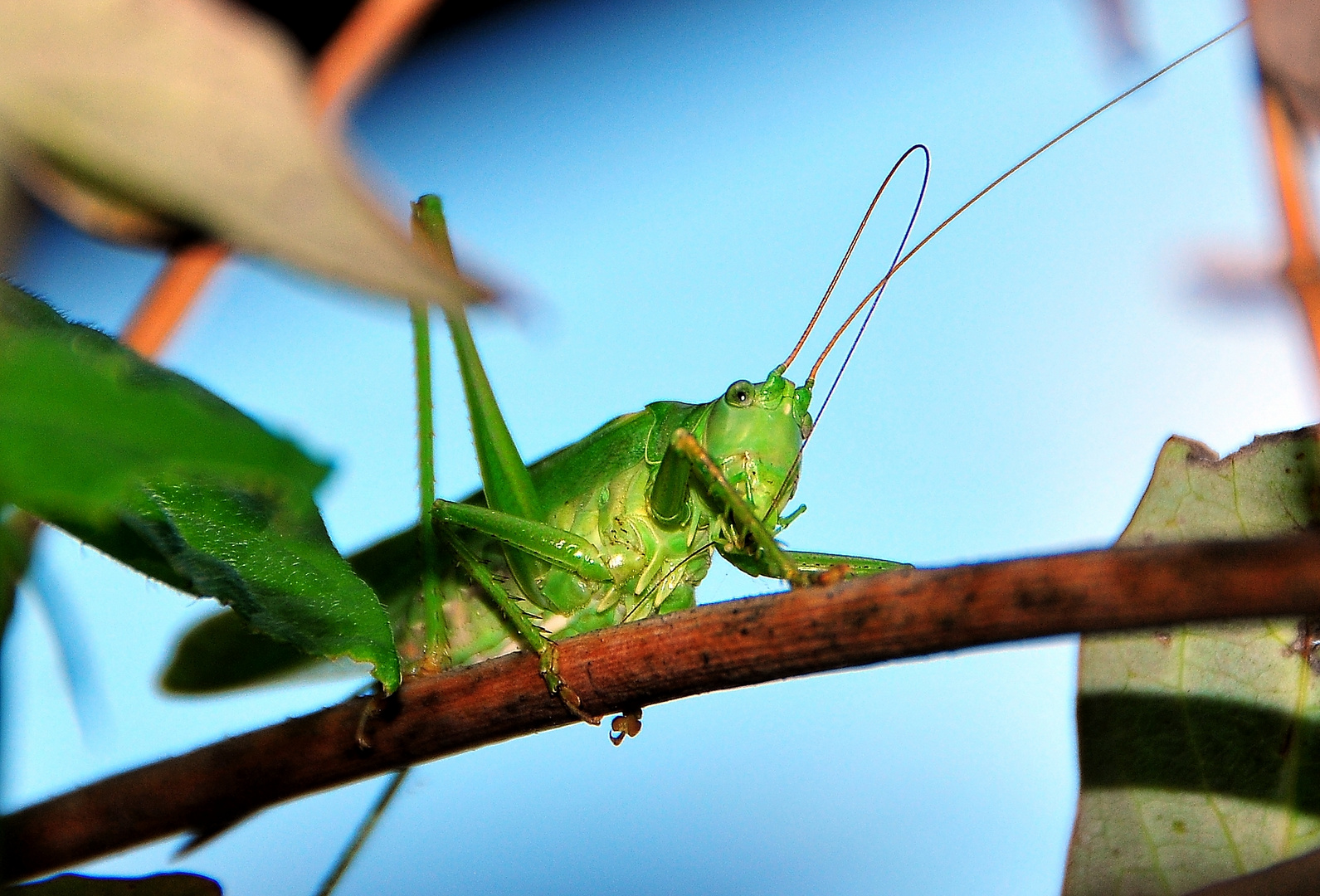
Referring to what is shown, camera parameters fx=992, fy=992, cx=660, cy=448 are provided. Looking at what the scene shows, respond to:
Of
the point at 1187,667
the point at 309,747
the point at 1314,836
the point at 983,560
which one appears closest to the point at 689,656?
the point at 983,560

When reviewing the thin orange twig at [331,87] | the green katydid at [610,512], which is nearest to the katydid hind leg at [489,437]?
the green katydid at [610,512]

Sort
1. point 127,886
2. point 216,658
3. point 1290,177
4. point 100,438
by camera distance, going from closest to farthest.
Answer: point 100,438 < point 127,886 < point 1290,177 < point 216,658

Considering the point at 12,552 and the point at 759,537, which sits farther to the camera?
the point at 759,537

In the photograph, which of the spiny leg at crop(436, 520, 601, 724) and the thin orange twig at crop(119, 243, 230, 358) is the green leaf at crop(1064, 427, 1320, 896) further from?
the thin orange twig at crop(119, 243, 230, 358)

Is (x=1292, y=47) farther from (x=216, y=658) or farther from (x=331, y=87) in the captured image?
(x=216, y=658)

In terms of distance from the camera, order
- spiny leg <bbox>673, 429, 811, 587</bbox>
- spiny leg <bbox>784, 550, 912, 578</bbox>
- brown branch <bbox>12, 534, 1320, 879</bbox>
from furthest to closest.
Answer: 1. spiny leg <bbox>784, 550, 912, 578</bbox>
2. spiny leg <bbox>673, 429, 811, 587</bbox>
3. brown branch <bbox>12, 534, 1320, 879</bbox>

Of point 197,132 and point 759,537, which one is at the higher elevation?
point 759,537

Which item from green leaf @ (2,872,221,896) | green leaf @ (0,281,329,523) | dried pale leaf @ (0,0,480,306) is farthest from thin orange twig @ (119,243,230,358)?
green leaf @ (0,281,329,523)

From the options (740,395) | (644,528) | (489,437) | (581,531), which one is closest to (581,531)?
(581,531)
